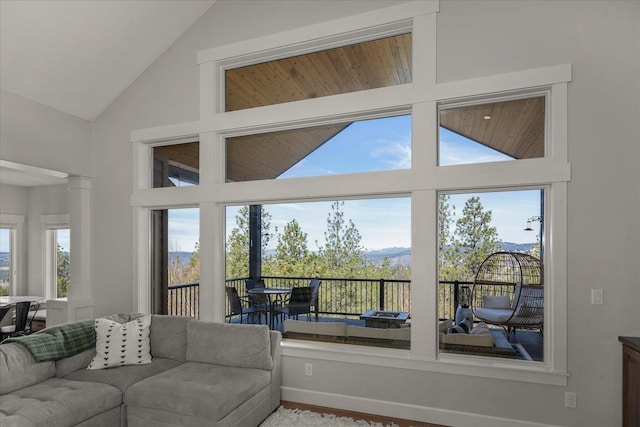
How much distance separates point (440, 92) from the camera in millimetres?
3201

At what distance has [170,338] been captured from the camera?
11.6ft

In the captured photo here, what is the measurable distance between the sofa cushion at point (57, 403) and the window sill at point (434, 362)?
62.3 inches

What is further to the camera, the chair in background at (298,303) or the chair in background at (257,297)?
the chair in background at (257,297)

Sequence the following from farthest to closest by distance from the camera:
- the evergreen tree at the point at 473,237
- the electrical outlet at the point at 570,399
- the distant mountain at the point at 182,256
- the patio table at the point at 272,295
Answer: the distant mountain at the point at 182,256
the patio table at the point at 272,295
the evergreen tree at the point at 473,237
the electrical outlet at the point at 570,399

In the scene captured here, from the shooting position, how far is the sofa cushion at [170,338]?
138 inches

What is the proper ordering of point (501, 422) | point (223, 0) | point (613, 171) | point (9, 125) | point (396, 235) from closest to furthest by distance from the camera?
point (613, 171), point (501, 422), point (396, 235), point (9, 125), point (223, 0)

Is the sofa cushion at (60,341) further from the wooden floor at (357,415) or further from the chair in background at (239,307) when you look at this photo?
the wooden floor at (357,415)

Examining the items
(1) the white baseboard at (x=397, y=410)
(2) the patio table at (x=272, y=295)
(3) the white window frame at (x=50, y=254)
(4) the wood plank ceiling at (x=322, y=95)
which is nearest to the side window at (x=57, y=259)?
(3) the white window frame at (x=50, y=254)

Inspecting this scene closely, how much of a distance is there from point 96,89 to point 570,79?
15.8ft

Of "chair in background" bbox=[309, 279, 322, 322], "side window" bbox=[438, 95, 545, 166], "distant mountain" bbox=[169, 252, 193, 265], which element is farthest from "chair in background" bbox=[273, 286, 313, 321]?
"side window" bbox=[438, 95, 545, 166]

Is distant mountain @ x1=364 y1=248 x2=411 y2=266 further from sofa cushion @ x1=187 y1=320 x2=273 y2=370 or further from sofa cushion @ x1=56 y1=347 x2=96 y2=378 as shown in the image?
sofa cushion @ x1=56 y1=347 x2=96 y2=378

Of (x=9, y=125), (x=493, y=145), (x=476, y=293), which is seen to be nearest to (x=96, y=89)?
(x=9, y=125)

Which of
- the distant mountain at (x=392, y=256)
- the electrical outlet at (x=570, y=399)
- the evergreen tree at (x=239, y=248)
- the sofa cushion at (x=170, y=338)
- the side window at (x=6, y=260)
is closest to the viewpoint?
the electrical outlet at (x=570, y=399)

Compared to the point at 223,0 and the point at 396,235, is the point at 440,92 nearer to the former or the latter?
the point at 396,235
